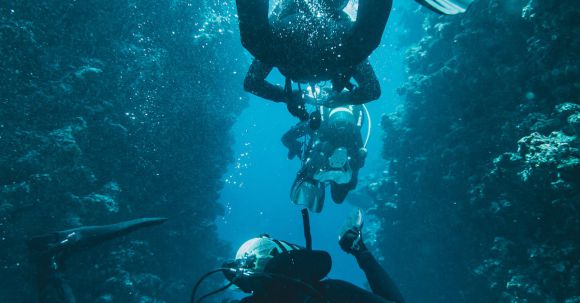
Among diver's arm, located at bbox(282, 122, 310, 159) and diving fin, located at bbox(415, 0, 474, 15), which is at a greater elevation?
diver's arm, located at bbox(282, 122, 310, 159)

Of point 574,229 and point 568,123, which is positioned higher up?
point 568,123

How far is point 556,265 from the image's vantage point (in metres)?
5.41

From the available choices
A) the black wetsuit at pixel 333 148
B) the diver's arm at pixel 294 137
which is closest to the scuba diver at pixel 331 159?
the black wetsuit at pixel 333 148

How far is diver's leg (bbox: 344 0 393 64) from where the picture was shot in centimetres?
236

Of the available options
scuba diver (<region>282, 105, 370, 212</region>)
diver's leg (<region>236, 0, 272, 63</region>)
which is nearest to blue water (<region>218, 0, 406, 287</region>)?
scuba diver (<region>282, 105, 370, 212</region>)

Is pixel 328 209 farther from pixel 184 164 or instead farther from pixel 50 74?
pixel 50 74

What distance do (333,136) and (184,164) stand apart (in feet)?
26.7

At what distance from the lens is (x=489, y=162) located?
26.6ft

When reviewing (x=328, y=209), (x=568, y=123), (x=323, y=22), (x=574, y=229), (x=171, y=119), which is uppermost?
(x=328, y=209)

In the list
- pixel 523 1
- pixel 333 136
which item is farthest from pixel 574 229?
pixel 523 1

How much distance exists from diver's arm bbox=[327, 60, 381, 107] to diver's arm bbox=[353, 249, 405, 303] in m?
2.02

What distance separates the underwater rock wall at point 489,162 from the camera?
220 inches

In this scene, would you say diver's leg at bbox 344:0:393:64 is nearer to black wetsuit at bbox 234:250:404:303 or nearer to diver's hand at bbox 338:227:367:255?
black wetsuit at bbox 234:250:404:303

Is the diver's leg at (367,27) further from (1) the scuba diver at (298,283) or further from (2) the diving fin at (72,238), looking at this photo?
(2) the diving fin at (72,238)
